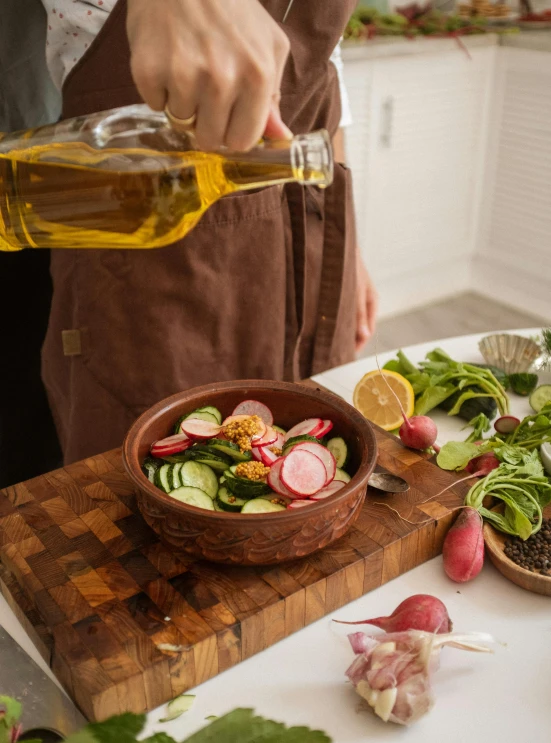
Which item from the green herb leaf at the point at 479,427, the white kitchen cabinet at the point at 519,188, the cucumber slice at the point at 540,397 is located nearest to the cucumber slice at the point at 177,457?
the green herb leaf at the point at 479,427

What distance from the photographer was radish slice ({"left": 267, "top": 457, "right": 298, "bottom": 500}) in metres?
0.86

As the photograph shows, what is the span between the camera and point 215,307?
1.31 m

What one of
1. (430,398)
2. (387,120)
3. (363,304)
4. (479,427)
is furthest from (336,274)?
(387,120)

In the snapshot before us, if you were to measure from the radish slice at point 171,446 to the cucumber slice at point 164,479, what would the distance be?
0.02 m

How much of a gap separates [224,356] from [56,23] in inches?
23.1

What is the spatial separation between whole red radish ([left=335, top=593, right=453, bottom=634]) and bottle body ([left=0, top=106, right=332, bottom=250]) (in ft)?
1.49

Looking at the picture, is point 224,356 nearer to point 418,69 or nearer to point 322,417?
point 322,417

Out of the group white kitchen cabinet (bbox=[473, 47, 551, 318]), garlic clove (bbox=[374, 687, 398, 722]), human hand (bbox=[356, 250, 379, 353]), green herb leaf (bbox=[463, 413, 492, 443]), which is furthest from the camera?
white kitchen cabinet (bbox=[473, 47, 551, 318])

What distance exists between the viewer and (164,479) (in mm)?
890

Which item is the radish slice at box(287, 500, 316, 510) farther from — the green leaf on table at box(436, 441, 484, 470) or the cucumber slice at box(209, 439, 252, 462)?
the green leaf on table at box(436, 441, 484, 470)

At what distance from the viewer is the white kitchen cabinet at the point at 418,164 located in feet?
10.7

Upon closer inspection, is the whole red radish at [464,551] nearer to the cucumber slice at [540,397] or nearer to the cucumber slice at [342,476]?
the cucumber slice at [342,476]

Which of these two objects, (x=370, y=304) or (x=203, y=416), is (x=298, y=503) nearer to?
(x=203, y=416)

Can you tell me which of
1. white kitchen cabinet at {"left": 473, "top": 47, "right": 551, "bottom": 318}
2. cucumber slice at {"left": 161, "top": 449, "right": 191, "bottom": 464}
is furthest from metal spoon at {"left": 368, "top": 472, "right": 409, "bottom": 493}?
white kitchen cabinet at {"left": 473, "top": 47, "right": 551, "bottom": 318}
